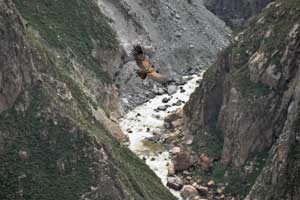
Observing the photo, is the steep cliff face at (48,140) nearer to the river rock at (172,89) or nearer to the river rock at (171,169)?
the river rock at (171,169)

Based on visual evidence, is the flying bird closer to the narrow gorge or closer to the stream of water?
the narrow gorge

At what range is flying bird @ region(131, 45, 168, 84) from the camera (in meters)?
74.7

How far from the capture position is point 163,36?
265ft

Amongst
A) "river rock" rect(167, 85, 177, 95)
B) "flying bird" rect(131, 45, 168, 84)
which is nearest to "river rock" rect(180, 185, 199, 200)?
"river rock" rect(167, 85, 177, 95)

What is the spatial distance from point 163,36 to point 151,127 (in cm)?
1791

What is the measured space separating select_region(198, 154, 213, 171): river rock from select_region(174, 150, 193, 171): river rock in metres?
0.83

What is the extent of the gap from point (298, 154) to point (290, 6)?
1821cm

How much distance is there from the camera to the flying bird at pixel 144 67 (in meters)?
74.7

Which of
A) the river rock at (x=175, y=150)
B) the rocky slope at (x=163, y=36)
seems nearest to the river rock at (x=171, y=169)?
the river rock at (x=175, y=150)

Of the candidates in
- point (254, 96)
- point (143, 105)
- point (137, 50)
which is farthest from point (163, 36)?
point (254, 96)

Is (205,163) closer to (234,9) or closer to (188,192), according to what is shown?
(188,192)

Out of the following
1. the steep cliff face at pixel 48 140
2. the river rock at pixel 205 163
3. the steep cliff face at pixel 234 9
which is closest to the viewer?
the steep cliff face at pixel 48 140

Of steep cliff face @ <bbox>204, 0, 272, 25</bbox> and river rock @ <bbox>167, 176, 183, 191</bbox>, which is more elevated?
steep cliff face @ <bbox>204, 0, 272, 25</bbox>

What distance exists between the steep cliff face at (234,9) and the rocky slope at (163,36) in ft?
34.6
